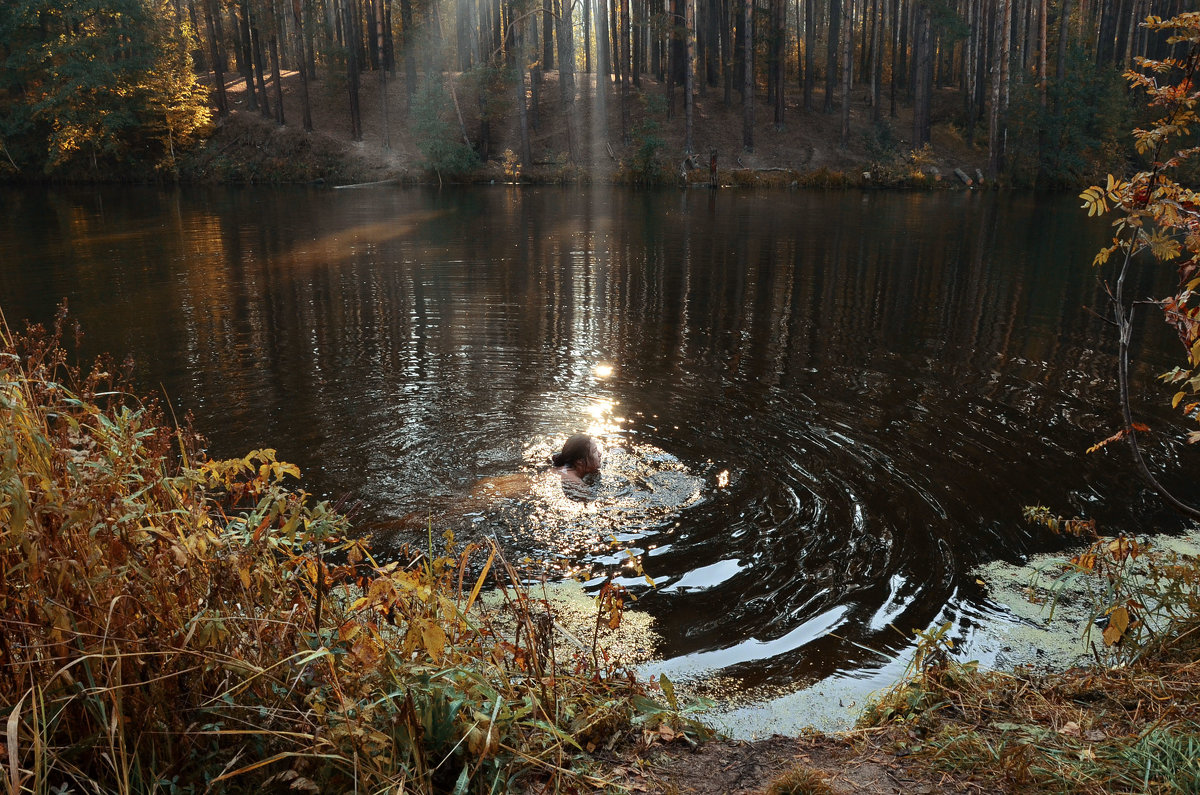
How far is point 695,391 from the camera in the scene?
29.7 ft

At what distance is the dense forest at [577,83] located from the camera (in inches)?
1405

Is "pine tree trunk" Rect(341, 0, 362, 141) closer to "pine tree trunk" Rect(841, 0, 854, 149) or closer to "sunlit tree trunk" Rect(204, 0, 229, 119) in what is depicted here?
"sunlit tree trunk" Rect(204, 0, 229, 119)

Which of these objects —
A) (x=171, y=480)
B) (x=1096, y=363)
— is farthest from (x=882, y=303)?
(x=171, y=480)

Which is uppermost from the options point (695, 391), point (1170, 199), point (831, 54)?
point (831, 54)

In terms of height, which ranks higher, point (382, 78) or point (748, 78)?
point (382, 78)

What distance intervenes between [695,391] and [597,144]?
35.0 metres

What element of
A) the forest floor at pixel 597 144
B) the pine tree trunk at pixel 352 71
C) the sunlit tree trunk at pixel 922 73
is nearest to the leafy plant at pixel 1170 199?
the forest floor at pixel 597 144

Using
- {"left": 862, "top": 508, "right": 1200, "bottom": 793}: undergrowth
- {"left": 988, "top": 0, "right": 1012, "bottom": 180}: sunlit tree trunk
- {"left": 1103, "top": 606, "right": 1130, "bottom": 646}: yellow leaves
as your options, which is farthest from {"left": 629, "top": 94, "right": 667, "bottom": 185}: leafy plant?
{"left": 1103, "top": 606, "right": 1130, "bottom": 646}: yellow leaves

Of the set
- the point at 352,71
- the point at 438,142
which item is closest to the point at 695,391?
the point at 438,142

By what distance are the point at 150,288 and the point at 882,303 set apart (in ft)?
41.6

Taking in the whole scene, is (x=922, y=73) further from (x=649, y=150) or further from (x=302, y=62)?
(x=302, y=62)

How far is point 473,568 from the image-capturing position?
5.43 m

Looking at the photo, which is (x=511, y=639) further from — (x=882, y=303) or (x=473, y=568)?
(x=882, y=303)

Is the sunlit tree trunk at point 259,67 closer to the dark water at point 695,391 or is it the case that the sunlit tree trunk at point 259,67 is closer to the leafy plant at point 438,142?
the leafy plant at point 438,142
